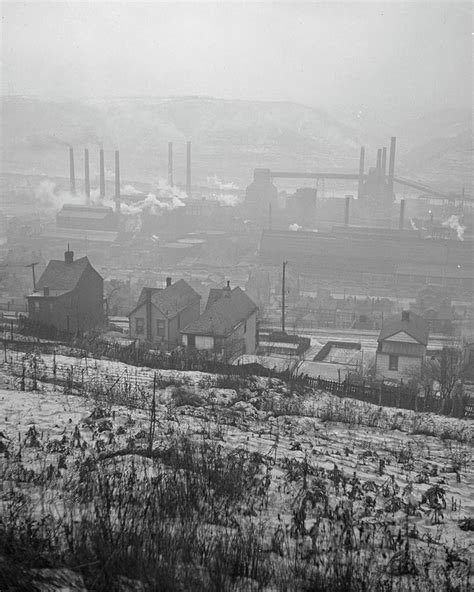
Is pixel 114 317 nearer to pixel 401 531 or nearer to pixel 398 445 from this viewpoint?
pixel 398 445

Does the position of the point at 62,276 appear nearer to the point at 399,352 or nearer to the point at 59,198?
the point at 399,352

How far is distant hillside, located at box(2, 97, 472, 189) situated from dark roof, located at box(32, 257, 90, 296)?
218 ft

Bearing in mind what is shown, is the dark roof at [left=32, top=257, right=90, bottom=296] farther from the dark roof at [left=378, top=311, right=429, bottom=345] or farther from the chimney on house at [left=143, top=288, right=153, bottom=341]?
the dark roof at [left=378, top=311, right=429, bottom=345]

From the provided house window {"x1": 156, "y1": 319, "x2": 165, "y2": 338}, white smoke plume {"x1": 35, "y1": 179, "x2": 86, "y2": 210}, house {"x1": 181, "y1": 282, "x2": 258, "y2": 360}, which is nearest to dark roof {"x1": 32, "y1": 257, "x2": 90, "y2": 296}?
house window {"x1": 156, "y1": 319, "x2": 165, "y2": 338}

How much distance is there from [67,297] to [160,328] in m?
3.31

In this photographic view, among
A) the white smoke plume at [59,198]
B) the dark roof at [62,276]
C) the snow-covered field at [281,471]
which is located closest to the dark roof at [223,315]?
the dark roof at [62,276]

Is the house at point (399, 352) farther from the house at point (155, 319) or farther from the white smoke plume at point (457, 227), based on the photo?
the white smoke plume at point (457, 227)

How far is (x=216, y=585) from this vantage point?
2.91 m

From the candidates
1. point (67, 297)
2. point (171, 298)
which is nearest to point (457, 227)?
point (171, 298)

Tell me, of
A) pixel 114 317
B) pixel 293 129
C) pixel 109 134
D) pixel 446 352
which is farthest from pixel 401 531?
pixel 293 129

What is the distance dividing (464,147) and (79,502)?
4677 inches

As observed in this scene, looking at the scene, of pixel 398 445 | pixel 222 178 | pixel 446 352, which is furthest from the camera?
pixel 222 178

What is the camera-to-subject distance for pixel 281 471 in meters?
4.77

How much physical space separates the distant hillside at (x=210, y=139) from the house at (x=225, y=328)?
230ft
